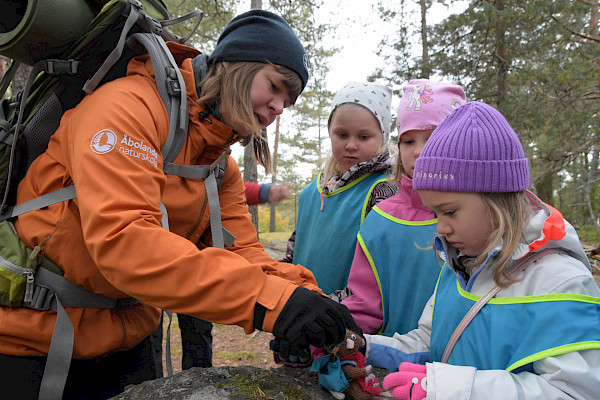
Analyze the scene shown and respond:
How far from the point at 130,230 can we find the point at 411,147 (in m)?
1.70

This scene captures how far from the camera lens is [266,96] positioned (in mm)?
1950

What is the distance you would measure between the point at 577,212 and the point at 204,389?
87.8 ft

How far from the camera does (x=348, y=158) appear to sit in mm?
2869

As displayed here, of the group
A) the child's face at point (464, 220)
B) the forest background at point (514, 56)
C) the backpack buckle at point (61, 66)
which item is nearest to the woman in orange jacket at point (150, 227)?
the backpack buckle at point (61, 66)

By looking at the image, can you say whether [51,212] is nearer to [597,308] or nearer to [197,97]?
[197,97]

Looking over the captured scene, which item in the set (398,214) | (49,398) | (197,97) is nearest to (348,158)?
(398,214)

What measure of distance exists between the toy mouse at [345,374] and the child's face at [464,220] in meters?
0.60

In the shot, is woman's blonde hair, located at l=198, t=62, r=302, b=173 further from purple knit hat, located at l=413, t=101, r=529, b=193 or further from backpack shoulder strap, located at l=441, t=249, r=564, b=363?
backpack shoulder strap, located at l=441, t=249, r=564, b=363

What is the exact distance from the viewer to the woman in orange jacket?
1.32 meters

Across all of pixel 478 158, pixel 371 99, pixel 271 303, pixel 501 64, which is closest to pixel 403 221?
pixel 478 158

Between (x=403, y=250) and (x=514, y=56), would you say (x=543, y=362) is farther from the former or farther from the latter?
(x=514, y=56)

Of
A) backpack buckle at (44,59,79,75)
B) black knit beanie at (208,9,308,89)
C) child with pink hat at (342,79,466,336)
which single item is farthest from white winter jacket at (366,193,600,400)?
backpack buckle at (44,59,79,75)

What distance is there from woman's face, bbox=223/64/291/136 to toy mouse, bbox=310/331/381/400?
3.68ft

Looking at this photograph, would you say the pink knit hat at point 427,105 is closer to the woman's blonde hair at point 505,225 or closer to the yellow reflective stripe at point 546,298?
the woman's blonde hair at point 505,225
